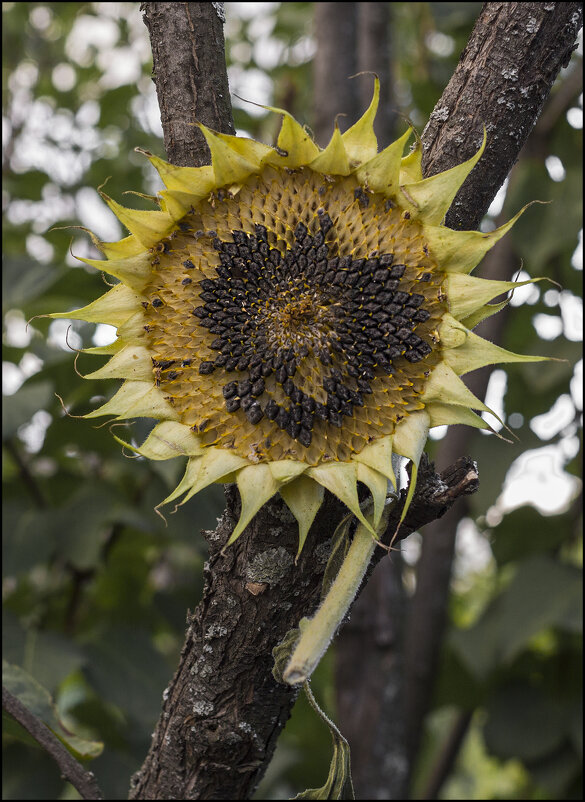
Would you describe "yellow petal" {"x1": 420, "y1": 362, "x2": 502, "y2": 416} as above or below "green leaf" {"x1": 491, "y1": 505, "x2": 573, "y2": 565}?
above

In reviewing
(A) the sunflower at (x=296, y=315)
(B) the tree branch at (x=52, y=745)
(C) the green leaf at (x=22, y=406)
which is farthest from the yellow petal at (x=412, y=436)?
(C) the green leaf at (x=22, y=406)

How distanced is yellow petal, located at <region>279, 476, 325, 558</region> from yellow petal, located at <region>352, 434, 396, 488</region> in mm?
41

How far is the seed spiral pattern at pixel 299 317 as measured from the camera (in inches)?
26.1

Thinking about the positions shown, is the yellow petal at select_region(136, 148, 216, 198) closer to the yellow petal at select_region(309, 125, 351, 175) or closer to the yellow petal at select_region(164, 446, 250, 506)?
the yellow petal at select_region(309, 125, 351, 175)

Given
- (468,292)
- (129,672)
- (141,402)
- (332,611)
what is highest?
(468,292)

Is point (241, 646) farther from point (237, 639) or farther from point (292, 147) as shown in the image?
point (292, 147)

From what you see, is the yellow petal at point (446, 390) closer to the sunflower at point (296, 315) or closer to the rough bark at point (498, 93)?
the sunflower at point (296, 315)

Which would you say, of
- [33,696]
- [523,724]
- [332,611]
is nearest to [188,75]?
[332,611]

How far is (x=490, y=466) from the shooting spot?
1.42m

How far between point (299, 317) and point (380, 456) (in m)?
0.13

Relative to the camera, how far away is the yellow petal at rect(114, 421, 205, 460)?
67 cm

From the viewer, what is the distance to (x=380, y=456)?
64 cm

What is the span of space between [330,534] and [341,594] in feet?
0.18

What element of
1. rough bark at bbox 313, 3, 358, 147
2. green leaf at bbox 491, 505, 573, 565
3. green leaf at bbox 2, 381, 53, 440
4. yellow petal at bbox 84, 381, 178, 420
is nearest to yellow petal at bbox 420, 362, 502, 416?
yellow petal at bbox 84, 381, 178, 420
